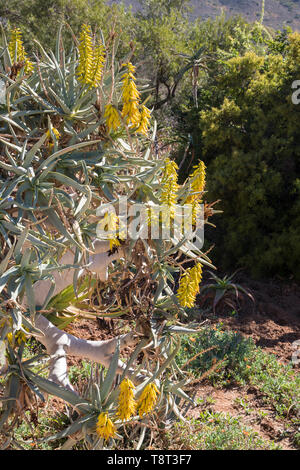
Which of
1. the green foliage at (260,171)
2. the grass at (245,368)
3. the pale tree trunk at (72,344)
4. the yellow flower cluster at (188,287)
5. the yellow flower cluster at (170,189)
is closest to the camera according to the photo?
the yellow flower cluster at (170,189)

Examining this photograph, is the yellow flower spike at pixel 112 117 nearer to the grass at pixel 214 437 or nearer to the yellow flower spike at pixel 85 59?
the yellow flower spike at pixel 85 59

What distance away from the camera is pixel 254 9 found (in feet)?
103

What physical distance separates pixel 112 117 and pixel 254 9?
34.0 m

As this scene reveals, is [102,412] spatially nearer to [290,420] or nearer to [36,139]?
[36,139]

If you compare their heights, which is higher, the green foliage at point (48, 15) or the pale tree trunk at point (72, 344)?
the green foliage at point (48, 15)

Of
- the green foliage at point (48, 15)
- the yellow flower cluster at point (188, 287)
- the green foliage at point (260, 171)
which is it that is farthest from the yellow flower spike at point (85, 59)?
the green foliage at point (48, 15)

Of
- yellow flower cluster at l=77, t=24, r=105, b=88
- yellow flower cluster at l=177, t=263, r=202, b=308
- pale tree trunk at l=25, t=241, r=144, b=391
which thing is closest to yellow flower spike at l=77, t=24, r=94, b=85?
yellow flower cluster at l=77, t=24, r=105, b=88

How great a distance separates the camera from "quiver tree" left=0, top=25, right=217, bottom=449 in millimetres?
1649

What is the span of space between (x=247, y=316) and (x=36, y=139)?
346 centimetres

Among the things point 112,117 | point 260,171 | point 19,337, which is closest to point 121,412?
point 19,337

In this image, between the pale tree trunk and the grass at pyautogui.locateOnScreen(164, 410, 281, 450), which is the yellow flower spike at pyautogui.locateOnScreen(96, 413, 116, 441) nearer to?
the pale tree trunk

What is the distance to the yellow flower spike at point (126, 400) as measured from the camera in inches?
67.3

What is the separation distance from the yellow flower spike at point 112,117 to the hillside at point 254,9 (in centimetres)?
3110

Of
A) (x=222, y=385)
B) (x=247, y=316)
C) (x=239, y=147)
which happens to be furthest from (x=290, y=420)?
(x=239, y=147)
